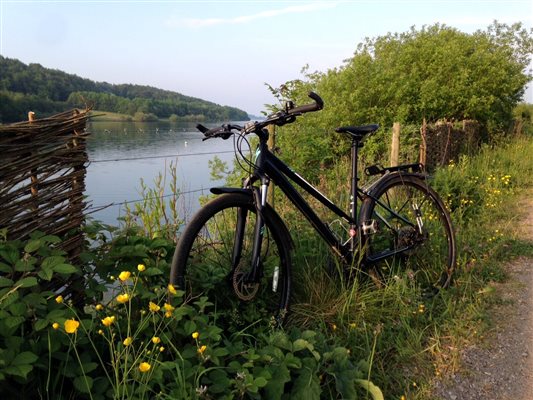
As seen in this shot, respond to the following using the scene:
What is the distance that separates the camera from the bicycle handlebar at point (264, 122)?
2.36 metres

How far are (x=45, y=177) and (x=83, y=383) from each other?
1.09 meters

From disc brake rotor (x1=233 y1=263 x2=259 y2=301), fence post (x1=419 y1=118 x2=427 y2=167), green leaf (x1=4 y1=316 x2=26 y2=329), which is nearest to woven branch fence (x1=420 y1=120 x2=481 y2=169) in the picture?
fence post (x1=419 y1=118 x2=427 y2=167)

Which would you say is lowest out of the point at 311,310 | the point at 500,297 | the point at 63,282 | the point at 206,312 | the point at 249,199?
the point at 500,297

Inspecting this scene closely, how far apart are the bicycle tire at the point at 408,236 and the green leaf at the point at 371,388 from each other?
1.10m

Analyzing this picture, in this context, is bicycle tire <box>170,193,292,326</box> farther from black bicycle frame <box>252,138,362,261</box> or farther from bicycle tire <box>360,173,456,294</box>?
bicycle tire <box>360,173,456,294</box>

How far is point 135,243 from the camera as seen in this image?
2338 millimetres

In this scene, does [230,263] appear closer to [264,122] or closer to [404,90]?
[264,122]

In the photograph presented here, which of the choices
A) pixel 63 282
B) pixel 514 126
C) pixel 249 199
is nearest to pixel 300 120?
pixel 249 199

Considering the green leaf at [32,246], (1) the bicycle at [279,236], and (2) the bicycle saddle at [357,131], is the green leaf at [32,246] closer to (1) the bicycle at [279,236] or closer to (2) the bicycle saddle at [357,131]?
(1) the bicycle at [279,236]

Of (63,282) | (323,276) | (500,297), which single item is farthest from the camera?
(500,297)

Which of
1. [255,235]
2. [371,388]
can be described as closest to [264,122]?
[255,235]

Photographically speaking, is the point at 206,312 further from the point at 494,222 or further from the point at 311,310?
the point at 494,222

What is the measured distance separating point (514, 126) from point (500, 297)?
12314 millimetres

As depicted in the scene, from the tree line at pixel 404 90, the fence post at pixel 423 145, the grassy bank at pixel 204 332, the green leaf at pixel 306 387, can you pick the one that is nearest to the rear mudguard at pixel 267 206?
the grassy bank at pixel 204 332
